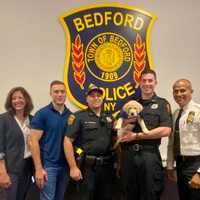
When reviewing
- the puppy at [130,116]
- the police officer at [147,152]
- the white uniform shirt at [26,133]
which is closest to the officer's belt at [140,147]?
the police officer at [147,152]

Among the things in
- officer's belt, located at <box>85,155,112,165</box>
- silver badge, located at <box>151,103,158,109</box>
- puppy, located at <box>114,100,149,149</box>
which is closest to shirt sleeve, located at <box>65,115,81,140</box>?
officer's belt, located at <box>85,155,112,165</box>

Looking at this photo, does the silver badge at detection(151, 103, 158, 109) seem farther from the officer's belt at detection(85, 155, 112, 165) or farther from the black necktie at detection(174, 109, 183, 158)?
the officer's belt at detection(85, 155, 112, 165)

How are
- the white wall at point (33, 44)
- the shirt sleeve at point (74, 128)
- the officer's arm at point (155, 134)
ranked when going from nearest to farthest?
1. the officer's arm at point (155, 134)
2. the shirt sleeve at point (74, 128)
3. the white wall at point (33, 44)

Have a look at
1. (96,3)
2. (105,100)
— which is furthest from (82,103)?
(96,3)

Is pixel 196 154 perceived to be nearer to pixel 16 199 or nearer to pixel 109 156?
pixel 109 156

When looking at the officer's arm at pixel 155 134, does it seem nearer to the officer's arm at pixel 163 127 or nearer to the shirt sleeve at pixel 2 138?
the officer's arm at pixel 163 127

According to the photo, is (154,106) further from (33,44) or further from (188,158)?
(33,44)

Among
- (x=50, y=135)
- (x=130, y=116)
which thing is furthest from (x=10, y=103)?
(x=130, y=116)

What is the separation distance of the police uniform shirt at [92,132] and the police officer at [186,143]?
1.91 ft

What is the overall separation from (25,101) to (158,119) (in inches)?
46.3

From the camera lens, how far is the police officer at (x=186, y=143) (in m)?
2.26

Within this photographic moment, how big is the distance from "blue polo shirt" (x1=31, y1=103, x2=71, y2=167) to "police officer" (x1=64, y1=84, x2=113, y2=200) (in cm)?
11

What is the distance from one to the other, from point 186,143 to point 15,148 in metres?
1.44

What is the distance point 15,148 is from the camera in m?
2.39
